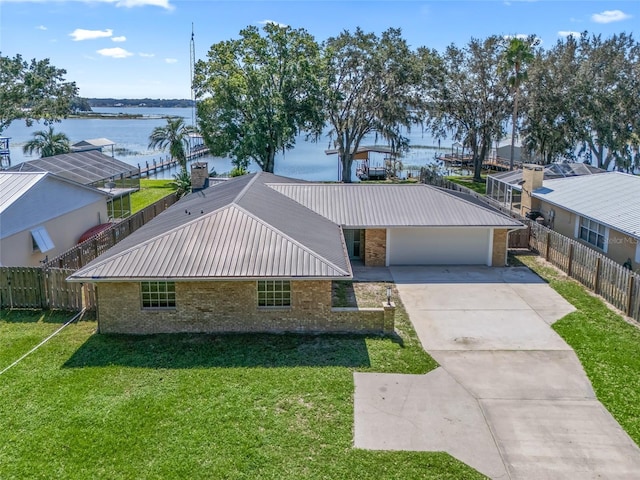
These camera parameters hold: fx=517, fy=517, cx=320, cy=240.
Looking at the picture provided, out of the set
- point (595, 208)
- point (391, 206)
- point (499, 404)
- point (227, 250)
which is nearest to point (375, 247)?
point (391, 206)

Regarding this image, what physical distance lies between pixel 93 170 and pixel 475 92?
30.8 m

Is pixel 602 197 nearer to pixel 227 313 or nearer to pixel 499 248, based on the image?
pixel 499 248

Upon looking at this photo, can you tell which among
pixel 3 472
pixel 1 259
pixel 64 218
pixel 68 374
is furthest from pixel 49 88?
pixel 3 472

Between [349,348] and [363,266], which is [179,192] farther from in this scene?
[349,348]

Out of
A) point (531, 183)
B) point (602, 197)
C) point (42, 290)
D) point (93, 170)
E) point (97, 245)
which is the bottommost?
point (42, 290)


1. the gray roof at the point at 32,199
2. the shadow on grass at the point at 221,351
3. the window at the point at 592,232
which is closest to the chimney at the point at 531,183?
the window at the point at 592,232

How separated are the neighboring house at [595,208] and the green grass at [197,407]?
996 cm

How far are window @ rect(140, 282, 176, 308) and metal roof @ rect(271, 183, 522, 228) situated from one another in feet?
26.8

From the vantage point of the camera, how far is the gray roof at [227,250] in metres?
13.1

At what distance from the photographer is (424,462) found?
28.1 feet

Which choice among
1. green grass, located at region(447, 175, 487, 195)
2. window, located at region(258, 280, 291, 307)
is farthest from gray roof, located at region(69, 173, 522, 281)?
green grass, located at region(447, 175, 487, 195)

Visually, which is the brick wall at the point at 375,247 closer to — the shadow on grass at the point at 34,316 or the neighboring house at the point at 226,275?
the neighboring house at the point at 226,275

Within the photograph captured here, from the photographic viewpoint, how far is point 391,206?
21.6m

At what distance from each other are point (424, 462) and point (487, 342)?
5.62 metres
